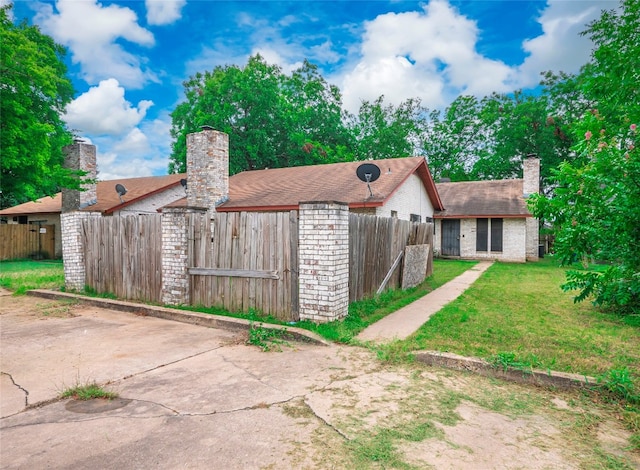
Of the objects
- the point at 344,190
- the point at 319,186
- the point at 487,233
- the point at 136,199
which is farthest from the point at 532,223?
the point at 136,199

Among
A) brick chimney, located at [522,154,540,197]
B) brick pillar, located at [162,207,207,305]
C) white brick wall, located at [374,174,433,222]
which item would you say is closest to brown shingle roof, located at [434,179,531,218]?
brick chimney, located at [522,154,540,197]

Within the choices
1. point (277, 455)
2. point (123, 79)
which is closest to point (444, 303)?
point (277, 455)

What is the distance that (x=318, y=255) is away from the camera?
568 centimetres

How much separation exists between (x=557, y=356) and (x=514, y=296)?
465 cm

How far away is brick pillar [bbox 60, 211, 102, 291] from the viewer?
8.73m

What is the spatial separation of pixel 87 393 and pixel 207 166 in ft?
33.9

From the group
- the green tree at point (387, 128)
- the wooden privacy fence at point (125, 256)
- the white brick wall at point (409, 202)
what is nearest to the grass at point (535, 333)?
the white brick wall at point (409, 202)

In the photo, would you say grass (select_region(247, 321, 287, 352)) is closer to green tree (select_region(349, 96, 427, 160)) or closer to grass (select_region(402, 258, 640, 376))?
grass (select_region(402, 258, 640, 376))

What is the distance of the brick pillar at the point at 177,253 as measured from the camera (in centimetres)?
698

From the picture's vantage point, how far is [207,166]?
12891 millimetres

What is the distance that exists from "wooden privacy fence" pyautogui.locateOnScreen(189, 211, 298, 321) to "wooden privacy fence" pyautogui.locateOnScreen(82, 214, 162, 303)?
1096 mm

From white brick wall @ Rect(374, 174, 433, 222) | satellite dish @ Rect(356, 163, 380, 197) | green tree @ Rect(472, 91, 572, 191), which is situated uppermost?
green tree @ Rect(472, 91, 572, 191)

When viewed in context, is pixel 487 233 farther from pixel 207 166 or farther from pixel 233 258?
pixel 233 258

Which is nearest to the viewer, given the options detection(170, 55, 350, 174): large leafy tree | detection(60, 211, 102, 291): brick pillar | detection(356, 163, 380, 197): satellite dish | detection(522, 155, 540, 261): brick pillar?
detection(60, 211, 102, 291): brick pillar
